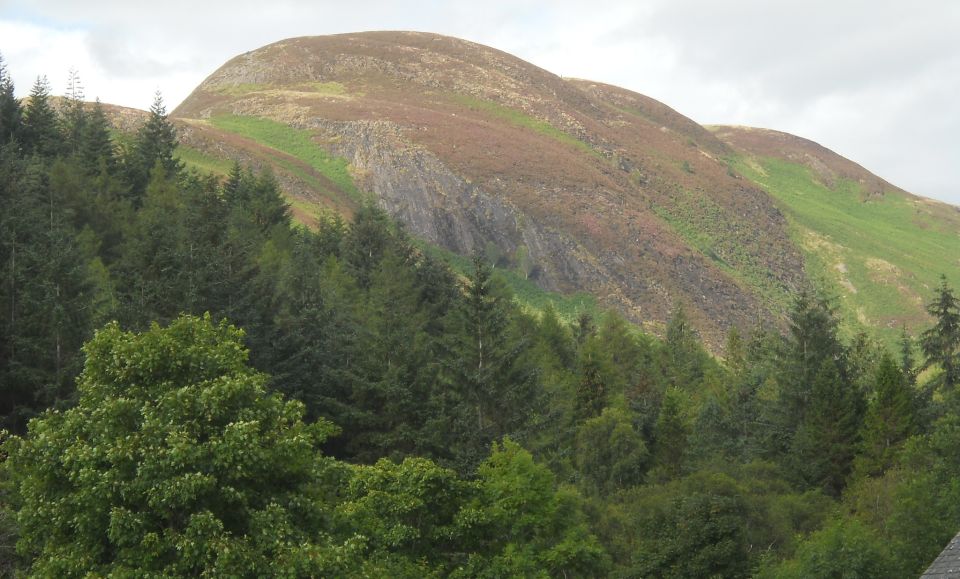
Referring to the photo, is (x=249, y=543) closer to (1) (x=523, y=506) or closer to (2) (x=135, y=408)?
(2) (x=135, y=408)

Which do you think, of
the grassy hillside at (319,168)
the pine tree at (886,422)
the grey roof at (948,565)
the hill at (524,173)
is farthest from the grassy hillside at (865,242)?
the grey roof at (948,565)

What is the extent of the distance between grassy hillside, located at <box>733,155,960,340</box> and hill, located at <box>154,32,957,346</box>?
64 cm

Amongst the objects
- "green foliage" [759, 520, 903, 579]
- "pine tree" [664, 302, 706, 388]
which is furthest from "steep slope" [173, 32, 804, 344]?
"green foliage" [759, 520, 903, 579]

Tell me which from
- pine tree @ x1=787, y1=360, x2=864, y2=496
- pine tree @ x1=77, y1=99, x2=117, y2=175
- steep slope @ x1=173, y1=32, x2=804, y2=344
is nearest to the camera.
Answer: pine tree @ x1=787, y1=360, x2=864, y2=496

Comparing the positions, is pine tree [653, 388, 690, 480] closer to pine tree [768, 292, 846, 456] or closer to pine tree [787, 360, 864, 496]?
pine tree [787, 360, 864, 496]

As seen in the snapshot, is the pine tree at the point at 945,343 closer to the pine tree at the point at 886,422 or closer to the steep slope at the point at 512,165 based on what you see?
the pine tree at the point at 886,422

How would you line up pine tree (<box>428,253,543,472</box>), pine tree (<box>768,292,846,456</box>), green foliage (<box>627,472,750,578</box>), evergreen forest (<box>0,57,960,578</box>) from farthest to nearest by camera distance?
pine tree (<box>768,292,846,456</box>)
pine tree (<box>428,253,543,472</box>)
green foliage (<box>627,472,750,578</box>)
evergreen forest (<box>0,57,960,578</box>)

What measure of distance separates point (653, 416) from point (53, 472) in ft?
131

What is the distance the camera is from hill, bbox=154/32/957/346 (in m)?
102

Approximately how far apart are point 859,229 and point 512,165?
68.9 metres

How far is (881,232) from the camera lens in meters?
150

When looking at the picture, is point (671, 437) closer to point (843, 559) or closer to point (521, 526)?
point (843, 559)

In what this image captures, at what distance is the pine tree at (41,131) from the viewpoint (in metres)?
64.9

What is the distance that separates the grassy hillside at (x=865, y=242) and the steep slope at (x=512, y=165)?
23.6ft
